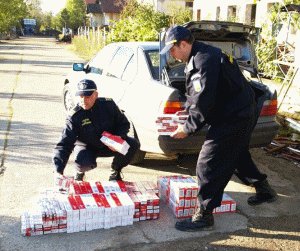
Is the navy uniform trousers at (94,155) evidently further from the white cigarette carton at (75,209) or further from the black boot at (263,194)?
the black boot at (263,194)

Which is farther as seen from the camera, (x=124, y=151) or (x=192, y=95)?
(x=124, y=151)

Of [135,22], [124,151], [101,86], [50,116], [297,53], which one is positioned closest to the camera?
[124,151]

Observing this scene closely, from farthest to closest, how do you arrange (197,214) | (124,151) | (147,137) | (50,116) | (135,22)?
1. (135,22)
2. (50,116)
3. (147,137)
4. (124,151)
5. (197,214)

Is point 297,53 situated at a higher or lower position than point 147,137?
higher

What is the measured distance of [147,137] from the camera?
471 cm

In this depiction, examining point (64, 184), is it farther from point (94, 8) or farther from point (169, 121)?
point (94, 8)

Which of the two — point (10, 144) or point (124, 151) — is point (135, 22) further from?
point (124, 151)

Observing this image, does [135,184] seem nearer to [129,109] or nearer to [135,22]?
[129,109]

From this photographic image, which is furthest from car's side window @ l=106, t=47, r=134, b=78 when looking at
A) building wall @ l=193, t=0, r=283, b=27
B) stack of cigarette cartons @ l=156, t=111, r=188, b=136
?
building wall @ l=193, t=0, r=283, b=27

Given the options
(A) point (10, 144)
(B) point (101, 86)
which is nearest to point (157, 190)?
(B) point (101, 86)

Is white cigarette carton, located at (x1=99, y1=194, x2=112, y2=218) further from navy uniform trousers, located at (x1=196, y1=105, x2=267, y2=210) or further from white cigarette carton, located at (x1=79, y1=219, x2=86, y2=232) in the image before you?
navy uniform trousers, located at (x1=196, y1=105, x2=267, y2=210)

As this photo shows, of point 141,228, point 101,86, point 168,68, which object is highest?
point 168,68

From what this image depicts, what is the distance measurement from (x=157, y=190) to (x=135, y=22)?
13205 millimetres

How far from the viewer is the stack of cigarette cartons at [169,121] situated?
4461mm
